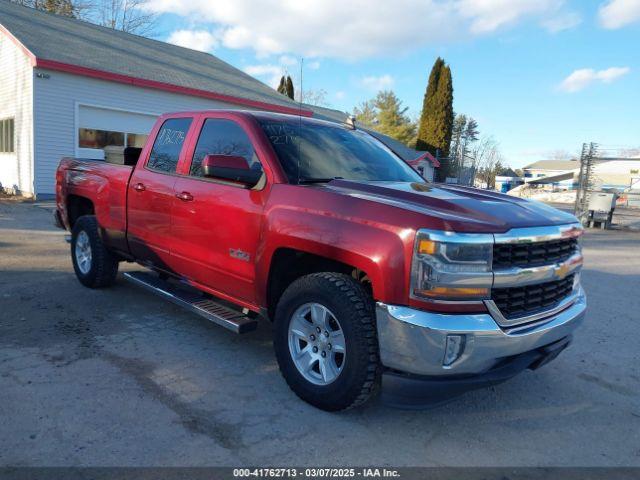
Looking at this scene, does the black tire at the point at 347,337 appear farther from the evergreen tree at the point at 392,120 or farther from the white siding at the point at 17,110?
the evergreen tree at the point at 392,120

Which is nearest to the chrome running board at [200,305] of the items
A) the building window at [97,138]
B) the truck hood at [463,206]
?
the truck hood at [463,206]

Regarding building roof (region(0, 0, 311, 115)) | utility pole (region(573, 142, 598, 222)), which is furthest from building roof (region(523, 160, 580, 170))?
building roof (region(0, 0, 311, 115))

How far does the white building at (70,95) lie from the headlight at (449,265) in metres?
14.0

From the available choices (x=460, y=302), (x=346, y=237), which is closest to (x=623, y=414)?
(x=460, y=302)

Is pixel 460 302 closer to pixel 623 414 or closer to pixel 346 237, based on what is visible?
pixel 346 237

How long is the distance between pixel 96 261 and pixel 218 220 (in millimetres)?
2334

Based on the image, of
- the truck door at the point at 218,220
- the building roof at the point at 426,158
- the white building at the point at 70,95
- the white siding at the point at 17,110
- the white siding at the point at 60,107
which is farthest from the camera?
the building roof at the point at 426,158

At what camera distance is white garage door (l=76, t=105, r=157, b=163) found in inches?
576

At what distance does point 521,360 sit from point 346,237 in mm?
1281

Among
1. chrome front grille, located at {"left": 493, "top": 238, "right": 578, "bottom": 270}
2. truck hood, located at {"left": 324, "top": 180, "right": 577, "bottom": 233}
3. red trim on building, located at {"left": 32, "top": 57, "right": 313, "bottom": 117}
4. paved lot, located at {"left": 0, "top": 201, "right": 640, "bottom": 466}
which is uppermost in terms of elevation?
red trim on building, located at {"left": 32, "top": 57, "right": 313, "bottom": 117}

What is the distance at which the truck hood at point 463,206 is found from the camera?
2.85 meters

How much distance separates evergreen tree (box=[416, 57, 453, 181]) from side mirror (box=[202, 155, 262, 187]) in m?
34.6

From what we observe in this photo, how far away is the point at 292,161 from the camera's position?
3.74 metres

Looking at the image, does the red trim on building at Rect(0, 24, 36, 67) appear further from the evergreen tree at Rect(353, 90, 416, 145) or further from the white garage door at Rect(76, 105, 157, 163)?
the evergreen tree at Rect(353, 90, 416, 145)
